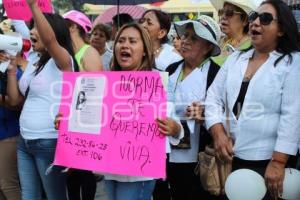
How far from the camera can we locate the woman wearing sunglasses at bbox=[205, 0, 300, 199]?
2449mm

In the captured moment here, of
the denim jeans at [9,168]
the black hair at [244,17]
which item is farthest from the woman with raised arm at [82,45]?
the black hair at [244,17]

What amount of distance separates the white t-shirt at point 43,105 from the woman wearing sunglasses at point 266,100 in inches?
42.8

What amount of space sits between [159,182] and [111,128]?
108 centimetres

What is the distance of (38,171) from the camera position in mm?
3225

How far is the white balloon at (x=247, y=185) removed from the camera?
8.10 ft

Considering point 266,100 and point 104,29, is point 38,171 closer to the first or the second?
point 266,100

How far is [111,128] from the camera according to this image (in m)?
2.65

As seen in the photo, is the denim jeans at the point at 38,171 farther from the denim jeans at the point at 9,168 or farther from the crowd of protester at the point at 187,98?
the denim jeans at the point at 9,168

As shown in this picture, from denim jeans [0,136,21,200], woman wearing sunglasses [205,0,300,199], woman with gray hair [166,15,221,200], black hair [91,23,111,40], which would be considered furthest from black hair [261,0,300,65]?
black hair [91,23,111,40]

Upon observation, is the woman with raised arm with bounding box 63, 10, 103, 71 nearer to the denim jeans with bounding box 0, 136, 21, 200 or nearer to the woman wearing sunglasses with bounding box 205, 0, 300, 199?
the denim jeans with bounding box 0, 136, 21, 200

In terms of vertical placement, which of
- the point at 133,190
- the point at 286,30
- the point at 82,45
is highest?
the point at 286,30

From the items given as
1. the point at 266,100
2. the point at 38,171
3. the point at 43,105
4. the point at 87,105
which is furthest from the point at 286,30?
the point at 38,171

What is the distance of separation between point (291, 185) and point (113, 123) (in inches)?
40.4

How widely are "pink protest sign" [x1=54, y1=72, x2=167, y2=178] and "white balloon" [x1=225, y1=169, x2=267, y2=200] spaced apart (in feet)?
1.32
